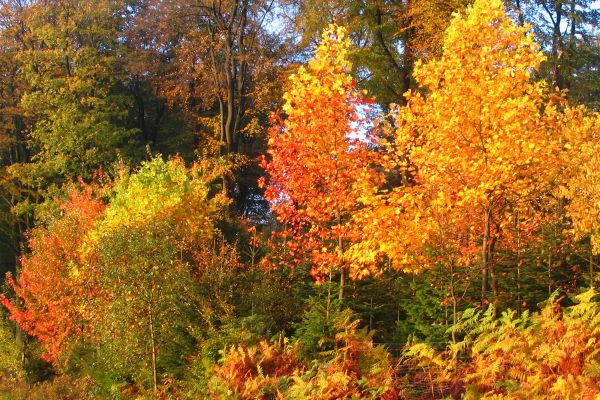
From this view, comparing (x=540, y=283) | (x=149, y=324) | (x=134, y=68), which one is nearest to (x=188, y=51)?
(x=134, y=68)

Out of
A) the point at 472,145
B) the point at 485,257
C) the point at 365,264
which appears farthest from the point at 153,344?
the point at 472,145

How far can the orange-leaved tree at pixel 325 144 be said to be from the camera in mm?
11602

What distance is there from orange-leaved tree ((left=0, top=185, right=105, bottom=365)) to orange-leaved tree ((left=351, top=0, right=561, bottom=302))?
9201 mm

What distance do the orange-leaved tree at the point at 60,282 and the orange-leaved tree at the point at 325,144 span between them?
7.27m

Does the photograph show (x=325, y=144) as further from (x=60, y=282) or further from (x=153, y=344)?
(x=60, y=282)

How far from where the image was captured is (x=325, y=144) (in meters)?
12.0

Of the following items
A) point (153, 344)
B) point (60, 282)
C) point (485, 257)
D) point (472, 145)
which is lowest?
point (153, 344)

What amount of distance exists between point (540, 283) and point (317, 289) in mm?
4112

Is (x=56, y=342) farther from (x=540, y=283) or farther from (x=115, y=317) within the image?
(x=540, y=283)

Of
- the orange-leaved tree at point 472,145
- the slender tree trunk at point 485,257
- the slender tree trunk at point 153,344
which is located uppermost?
the orange-leaved tree at point 472,145

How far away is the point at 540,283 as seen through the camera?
11.2 m

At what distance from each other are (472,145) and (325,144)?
2836 mm

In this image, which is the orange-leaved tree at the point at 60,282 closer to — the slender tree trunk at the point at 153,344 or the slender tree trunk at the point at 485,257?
the slender tree trunk at the point at 153,344

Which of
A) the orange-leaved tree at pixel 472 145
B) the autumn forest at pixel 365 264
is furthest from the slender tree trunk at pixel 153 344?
the orange-leaved tree at pixel 472 145
